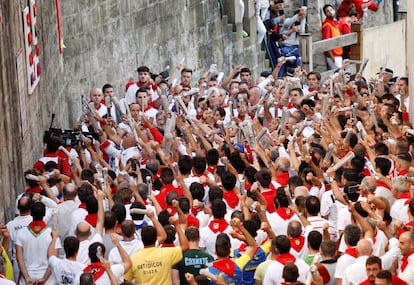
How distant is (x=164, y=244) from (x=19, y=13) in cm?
591

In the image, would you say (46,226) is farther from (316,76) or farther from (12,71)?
(316,76)

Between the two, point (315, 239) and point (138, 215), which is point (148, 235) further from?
point (315, 239)

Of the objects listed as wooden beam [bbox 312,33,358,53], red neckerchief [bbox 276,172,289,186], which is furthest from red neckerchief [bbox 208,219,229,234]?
wooden beam [bbox 312,33,358,53]

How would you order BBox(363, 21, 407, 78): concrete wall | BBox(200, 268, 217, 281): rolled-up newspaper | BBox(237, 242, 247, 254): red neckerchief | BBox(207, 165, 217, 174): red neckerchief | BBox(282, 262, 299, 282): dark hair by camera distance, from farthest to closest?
1. BBox(363, 21, 407, 78): concrete wall
2. BBox(207, 165, 217, 174): red neckerchief
3. BBox(237, 242, 247, 254): red neckerchief
4. BBox(282, 262, 299, 282): dark hair
5. BBox(200, 268, 217, 281): rolled-up newspaper

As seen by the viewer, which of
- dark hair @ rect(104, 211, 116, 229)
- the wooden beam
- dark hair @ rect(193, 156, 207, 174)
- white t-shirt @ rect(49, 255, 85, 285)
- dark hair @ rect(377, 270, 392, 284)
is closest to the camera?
dark hair @ rect(377, 270, 392, 284)

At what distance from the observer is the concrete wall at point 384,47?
34.6 metres

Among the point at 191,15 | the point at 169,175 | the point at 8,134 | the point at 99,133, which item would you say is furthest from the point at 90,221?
the point at 191,15

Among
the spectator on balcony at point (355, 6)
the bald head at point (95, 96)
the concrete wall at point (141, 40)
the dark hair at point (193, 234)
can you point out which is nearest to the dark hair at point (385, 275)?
the dark hair at point (193, 234)

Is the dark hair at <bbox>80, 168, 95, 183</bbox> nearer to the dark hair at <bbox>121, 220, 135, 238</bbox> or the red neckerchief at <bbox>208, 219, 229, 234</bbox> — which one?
the red neckerchief at <bbox>208, 219, 229, 234</bbox>

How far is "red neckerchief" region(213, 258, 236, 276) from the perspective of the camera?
571 inches

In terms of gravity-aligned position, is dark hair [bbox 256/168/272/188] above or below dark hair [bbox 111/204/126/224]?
above

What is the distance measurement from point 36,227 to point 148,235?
1.80 meters

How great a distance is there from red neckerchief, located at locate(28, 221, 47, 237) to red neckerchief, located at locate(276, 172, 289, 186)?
3335mm

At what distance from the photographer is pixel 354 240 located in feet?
47.5
